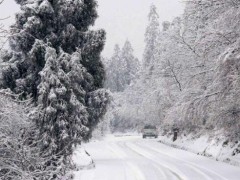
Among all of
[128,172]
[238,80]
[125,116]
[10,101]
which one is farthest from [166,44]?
[125,116]

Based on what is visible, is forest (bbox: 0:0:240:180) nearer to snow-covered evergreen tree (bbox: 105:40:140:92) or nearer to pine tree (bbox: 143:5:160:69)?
pine tree (bbox: 143:5:160:69)

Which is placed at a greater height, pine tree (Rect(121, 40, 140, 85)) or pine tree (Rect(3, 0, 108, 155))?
pine tree (Rect(121, 40, 140, 85))

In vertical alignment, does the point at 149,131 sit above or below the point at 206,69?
below

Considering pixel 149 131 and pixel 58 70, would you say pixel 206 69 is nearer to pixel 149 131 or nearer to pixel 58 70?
pixel 58 70

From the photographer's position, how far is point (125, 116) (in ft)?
289

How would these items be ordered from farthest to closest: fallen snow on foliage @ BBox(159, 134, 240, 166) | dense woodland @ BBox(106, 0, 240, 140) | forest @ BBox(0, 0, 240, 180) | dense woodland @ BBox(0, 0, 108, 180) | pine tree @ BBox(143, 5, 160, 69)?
1. pine tree @ BBox(143, 5, 160, 69)
2. fallen snow on foliage @ BBox(159, 134, 240, 166)
3. dense woodland @ BBox(0, 0, 108, 180)
4. forest @ BBox(0, 0, 240, 180)
5. dense woodland @ BBox(106, 0, 240, 140)

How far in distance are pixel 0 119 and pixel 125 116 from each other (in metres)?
82.5

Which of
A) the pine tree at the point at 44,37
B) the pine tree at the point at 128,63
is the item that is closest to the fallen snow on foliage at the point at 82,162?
the pine tree at the point at 44,37

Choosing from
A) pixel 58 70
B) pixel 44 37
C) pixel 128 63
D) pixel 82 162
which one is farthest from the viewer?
pixel 128 63

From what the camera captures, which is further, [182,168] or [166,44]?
[166,44]

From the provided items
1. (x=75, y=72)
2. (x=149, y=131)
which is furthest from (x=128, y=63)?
(x=75, y=72)

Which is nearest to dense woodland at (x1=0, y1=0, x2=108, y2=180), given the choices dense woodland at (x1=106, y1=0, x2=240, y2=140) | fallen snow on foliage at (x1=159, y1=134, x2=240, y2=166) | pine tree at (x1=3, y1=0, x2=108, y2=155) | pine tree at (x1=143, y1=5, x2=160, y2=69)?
pine tree at (x1=3, y1=0, x2=108, y2=155)

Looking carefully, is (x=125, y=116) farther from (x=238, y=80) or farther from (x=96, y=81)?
(x=238, y=80)

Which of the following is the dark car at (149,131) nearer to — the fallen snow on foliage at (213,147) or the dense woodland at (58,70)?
the fallen snow on foliage at (213,147)
